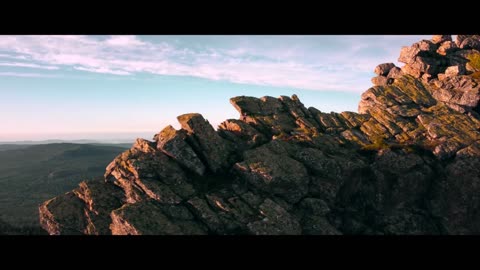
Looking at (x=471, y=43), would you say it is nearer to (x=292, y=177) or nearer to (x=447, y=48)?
(x=447, y=48)

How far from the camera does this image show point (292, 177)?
58250mm

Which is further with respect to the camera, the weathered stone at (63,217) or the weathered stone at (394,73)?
the weathered stone at (394,73)

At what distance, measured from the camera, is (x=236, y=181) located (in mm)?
57469

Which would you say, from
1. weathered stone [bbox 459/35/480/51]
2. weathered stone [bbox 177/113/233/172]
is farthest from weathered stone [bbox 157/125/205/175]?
weathered stone [bbox 459/35/480/51]

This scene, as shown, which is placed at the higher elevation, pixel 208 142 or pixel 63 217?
pixel 208 142

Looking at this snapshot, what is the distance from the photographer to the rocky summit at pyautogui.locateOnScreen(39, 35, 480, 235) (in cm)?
5009

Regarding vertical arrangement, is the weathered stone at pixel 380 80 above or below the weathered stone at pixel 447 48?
below

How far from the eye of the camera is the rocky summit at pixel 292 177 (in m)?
50.1

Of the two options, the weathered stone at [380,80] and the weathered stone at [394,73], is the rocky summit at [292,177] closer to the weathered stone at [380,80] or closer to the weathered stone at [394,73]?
the weathered stone at [394,73]

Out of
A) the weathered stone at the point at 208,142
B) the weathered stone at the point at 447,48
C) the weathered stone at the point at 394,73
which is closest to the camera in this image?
the weathered stone at the point at 208,142

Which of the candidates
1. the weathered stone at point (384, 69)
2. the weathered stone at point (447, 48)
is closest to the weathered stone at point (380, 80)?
the weathered stone at point (384, 69)

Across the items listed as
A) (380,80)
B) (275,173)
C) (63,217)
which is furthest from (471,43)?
(63,217)
